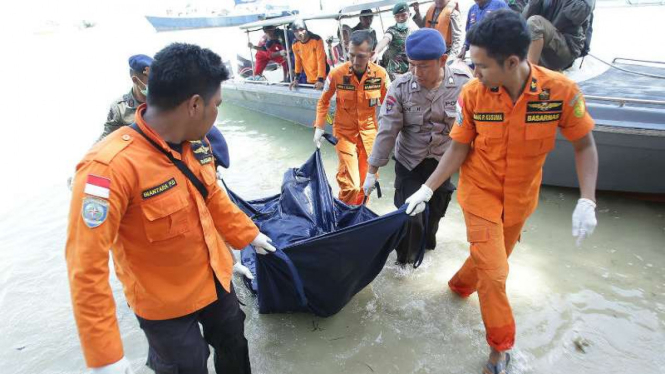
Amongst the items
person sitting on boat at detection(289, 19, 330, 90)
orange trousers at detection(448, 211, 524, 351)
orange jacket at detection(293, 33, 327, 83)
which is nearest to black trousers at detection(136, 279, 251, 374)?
orange trousers at detection(448, 211, 524, 351)

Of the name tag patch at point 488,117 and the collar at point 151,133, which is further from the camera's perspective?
the name tag patch at point 488,117

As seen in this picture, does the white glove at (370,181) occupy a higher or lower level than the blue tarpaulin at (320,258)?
higher

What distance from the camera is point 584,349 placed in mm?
2434

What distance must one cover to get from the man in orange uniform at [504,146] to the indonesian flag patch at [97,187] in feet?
5.25

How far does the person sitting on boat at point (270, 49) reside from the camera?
8093mm

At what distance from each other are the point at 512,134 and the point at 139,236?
5.58 ft

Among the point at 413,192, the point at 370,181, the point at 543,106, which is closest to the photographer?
the point at 543,106

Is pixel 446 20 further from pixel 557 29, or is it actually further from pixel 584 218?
pixel 584 218

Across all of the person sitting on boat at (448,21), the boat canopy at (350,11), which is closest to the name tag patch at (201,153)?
the person sitting on boat at (448,21)

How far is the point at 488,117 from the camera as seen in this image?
2014 millimetres

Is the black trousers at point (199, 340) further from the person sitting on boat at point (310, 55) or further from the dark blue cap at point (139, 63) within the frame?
the person sitting on boat at point (310, 55)

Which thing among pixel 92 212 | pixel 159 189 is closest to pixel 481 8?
pixel 159 189

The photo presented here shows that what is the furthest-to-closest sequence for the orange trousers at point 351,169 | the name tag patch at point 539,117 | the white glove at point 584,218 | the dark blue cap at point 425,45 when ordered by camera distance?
the orange trousers at point 351,169 < the dark blue cap at point 425,45 < the white glove at point 584,218 < the name tag patch at point 539,117

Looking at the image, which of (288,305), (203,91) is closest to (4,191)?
(288,305)
